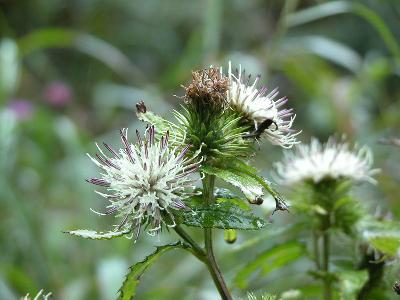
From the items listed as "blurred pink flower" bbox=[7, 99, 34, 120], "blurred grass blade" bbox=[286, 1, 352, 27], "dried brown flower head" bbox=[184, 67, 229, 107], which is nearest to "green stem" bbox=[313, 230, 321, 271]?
"dried brown flower head" bbox=[184, 67, 229, 107]

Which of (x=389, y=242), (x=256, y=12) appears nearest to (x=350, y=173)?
(x=389, y=242)

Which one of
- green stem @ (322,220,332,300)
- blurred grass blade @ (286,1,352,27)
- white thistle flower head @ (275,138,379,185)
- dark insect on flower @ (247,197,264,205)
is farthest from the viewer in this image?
blurred grass blade @ (286,1,352,27)

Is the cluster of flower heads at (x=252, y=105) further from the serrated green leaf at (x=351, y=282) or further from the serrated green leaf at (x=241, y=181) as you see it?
the serrated green leaf at (x=351, y=282)

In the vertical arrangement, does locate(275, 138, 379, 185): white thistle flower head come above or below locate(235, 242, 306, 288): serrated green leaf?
above

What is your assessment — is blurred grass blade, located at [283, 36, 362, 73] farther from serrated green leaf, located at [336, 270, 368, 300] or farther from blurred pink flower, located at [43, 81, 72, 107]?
serrated green leaf, located at [336, 270, 368, 300]

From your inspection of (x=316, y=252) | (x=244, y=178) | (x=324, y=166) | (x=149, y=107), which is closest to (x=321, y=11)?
(x=149, y=107)

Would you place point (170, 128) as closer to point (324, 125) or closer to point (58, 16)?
point (324, 125)
